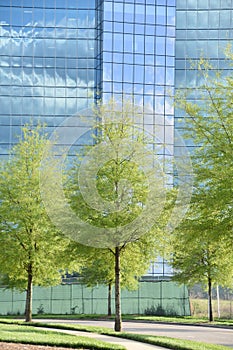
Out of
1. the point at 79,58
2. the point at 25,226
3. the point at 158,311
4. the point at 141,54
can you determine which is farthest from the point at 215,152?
the point at 79,58

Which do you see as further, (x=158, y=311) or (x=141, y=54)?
(x=141, y=54)

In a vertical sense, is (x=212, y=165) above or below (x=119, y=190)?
below

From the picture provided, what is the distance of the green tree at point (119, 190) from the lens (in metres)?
27.5

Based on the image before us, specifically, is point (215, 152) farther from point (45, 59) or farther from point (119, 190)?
point (45, 59)

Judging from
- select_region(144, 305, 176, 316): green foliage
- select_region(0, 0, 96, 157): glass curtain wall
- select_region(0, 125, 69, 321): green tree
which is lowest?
select_region(144, 305, 176, 316): green foliage

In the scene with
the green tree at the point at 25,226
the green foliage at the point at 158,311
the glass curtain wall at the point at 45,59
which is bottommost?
the green foliage at the point at 158,311

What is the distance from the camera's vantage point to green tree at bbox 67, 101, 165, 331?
27547 mm

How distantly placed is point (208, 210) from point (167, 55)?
5306cm

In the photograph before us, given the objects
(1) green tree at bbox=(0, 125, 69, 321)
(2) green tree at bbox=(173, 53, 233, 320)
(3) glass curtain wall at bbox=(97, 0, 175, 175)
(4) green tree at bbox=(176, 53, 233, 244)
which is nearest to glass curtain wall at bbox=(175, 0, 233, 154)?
(3) glass curtain wall at bbox=(97, 0, 175, 175)

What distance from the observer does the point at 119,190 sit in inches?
1107

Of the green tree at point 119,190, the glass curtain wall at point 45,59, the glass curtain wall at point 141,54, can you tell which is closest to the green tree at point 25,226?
the green tree at point 119,190

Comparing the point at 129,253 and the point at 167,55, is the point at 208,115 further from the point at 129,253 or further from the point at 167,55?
the point at 167,55

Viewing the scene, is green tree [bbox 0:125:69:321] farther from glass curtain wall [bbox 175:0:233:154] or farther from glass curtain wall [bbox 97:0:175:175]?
glass curtain wall [bbox 175:0:233:154]

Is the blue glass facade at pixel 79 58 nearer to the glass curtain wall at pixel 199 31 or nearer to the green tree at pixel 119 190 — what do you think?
the glass curtain wall at pixel 199 31
